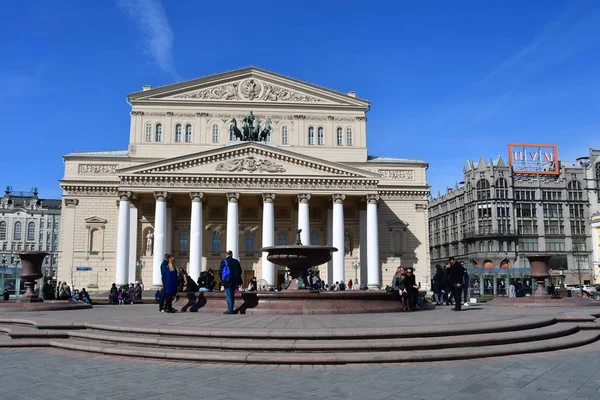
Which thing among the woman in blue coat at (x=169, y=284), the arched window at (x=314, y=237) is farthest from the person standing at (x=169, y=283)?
the arched window at (x=314, y=237)

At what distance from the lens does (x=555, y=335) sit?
12578mm

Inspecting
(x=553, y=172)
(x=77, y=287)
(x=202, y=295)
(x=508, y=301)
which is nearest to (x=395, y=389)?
(x=202, y=295)

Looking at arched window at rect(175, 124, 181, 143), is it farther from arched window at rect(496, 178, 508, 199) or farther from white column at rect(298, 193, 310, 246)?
arched window at rect(496, 178, 508, 199)

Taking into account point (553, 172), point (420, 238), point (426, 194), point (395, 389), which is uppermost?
point (553, 172)

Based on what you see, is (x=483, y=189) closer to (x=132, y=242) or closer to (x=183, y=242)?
(x=183, y=242)

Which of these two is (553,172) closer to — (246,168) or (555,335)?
(246,168)

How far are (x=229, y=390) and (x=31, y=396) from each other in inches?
106

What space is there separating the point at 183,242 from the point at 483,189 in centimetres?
5123

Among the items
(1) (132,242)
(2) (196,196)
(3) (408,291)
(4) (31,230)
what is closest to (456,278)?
(3) (408,291)

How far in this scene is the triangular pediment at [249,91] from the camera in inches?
2212

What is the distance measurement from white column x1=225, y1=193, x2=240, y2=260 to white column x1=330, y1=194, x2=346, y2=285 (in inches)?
330

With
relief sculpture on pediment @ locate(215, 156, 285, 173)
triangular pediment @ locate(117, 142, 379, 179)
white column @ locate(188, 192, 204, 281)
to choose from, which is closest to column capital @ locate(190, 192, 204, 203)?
white column @ locate(188, 192, 204, 281)

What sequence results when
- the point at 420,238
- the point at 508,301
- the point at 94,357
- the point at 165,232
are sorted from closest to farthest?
the point at 94,357
the point at 508,301
the point at 165,232
the point at 420,238

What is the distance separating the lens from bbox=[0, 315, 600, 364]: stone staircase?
10117mm
